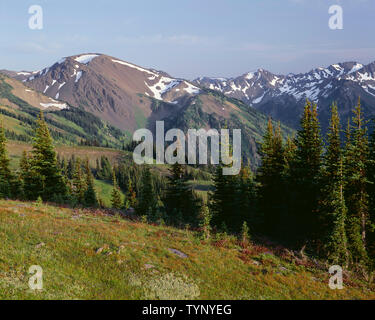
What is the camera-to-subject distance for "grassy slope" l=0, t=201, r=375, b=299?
11.9 m

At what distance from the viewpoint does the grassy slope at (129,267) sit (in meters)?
11.9

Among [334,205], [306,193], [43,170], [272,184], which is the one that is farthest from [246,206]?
[43,170]

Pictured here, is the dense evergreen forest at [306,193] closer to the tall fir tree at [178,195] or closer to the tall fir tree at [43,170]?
the tall fir tree at [43,170]

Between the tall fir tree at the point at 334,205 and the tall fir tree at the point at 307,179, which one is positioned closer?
the tall fir tree at the point at 334,205

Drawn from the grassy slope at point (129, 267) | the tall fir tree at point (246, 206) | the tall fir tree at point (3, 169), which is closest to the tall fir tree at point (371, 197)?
the grassy slope at point (129, 267)

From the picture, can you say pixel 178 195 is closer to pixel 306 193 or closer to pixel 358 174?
pixel 306 193

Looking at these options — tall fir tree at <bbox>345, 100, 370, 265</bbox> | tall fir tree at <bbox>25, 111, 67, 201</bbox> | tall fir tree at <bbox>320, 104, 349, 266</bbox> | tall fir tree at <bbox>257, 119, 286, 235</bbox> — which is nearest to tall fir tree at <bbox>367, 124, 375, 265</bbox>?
tall fir tree at <bbox>345, 100, 370, 265</bbox>

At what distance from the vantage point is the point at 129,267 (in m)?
14.5

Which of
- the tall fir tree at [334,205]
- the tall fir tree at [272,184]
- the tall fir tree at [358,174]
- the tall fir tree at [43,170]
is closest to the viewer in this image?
the tall fir tree at [334,205]

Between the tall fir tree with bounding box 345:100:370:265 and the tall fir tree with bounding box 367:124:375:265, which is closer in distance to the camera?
the tall fir tree with bounding box 345:100:370:265

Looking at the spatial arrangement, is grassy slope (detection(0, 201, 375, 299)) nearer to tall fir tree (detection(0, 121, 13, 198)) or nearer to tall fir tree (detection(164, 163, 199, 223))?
tall fir tree (detection(164, 163, 199, 223))
